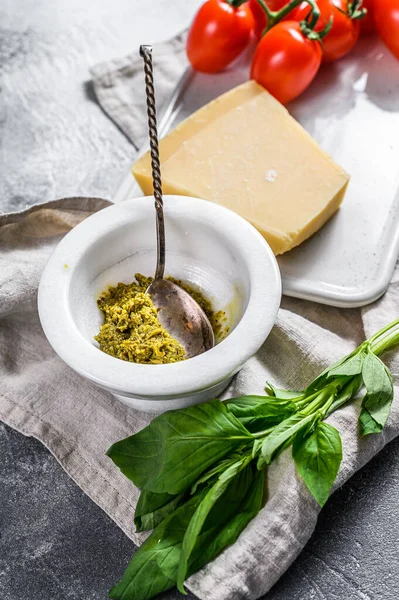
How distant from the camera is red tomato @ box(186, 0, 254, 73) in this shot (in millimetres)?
1807

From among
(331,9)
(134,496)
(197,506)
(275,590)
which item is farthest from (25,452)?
(331,9)

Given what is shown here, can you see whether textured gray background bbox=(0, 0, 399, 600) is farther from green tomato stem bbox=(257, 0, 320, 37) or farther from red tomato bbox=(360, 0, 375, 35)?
red tomato bbox=(360, 0, 375, 35)

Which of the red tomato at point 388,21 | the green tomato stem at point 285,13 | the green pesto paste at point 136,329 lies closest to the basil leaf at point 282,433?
the green pesto paste at point 136,329

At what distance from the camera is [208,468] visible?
1.15 m

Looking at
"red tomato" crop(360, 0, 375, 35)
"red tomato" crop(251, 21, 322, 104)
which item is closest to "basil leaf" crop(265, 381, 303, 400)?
"red tomato" crop(251, 21, 322, 104)

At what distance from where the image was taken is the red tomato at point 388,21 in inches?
72.2

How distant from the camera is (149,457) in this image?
1134 millimetres

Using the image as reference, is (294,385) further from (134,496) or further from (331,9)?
(331,9)

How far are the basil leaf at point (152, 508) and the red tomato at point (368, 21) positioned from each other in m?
1.43

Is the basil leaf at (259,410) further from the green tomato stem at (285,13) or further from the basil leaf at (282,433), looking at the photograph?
the green tomato stem at (285,13)

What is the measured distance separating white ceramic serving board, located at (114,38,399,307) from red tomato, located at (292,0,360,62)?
62mm

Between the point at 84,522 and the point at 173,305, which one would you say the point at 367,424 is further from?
the point at 84,522

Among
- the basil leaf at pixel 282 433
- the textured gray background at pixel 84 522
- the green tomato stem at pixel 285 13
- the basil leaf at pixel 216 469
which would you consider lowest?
the textured gray background at pixel 84 522

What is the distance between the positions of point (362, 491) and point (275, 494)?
6.7 inches
